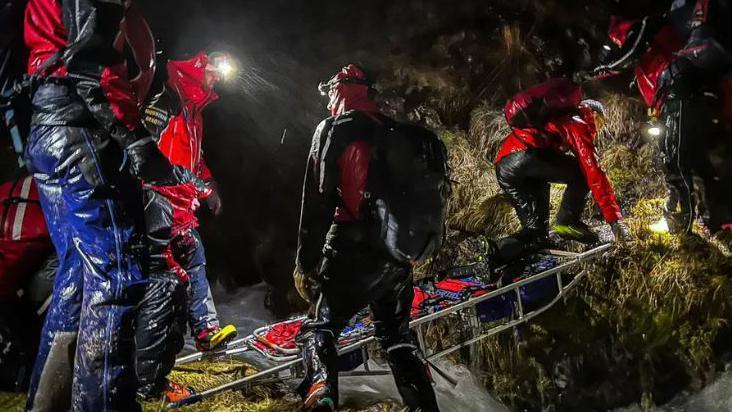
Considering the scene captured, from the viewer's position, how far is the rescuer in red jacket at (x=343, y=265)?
2.94 metres

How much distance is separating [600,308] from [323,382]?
148 inches

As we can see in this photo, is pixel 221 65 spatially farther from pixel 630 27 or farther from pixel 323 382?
pixel 630 27

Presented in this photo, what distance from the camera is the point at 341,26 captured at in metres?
9.05

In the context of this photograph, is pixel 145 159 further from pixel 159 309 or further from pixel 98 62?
pixel 159 309

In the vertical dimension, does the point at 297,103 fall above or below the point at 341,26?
below

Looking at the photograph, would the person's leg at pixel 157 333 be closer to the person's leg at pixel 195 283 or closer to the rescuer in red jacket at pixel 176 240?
the rescuer in red jacket at pixel 176 240

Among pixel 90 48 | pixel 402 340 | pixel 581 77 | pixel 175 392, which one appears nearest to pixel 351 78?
pixel 90 48

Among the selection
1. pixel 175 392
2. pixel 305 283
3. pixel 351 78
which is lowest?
pixel 175 392

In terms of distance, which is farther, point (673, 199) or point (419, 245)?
point (673, 199)

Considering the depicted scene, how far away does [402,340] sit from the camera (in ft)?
10.6

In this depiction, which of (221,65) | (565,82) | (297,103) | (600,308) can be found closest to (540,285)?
(600,308)

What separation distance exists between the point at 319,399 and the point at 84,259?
1.59 metres

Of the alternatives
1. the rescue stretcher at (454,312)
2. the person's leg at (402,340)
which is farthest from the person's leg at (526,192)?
the person's leg at (402,340)

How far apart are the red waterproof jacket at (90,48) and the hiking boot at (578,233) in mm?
4441
